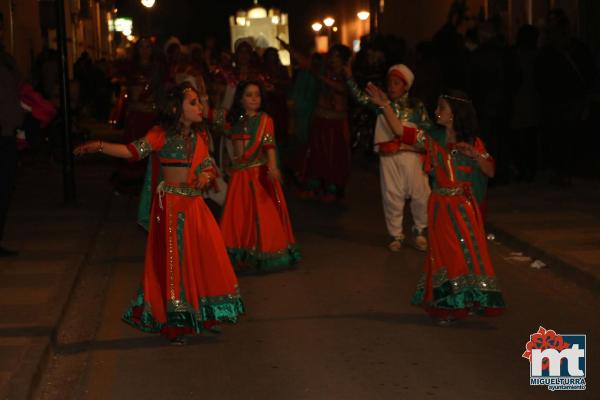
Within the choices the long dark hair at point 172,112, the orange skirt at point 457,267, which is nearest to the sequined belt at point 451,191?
the orange skirt at point 457,267

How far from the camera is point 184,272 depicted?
27.2 ft

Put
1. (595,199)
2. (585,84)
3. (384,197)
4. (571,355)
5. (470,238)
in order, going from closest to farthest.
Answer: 1. (571,355)
2. (470,238)
3. (384,197)
4. (595,199)
5. (585,84)

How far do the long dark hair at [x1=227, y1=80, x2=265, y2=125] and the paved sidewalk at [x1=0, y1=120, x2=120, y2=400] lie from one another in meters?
1.78

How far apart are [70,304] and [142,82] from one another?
6.58m

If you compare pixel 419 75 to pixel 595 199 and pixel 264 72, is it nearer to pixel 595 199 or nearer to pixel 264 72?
pixel 264 72

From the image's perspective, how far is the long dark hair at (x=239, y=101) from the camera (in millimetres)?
11008

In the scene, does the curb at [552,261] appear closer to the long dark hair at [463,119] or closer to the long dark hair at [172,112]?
the long dark hair at [463,119]

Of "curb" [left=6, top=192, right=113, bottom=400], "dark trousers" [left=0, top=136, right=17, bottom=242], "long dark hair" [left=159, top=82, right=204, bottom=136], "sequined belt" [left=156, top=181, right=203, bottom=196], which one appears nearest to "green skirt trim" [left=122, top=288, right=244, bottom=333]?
"curb" [left=6, top=192, right=113, bottom=400]

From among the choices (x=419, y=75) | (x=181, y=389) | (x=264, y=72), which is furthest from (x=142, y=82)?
(x=181, y=389)

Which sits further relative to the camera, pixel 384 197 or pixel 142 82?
pixel 142 82

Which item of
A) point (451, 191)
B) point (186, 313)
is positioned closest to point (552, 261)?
point (451, 191)

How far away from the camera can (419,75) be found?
1886 centimetres

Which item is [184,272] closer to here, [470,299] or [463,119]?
[470,299]

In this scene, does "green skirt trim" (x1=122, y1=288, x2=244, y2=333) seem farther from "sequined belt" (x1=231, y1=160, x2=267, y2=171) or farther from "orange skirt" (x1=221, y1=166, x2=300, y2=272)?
"sequined belt" (x1=231, y1=160, x2=267, y2=171)
